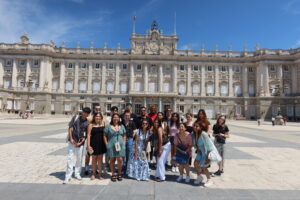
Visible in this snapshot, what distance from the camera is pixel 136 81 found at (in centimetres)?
4759

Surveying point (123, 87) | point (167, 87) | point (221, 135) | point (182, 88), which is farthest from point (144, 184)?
point (182, 88)

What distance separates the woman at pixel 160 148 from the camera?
5.12 metres

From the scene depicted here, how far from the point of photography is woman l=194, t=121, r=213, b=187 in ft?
16.0

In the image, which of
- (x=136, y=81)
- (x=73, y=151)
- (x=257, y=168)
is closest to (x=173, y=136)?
(x=73, y=151)

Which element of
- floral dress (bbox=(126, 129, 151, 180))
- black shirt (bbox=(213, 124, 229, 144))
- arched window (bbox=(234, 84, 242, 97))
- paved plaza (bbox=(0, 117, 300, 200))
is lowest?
paved plaza (bbox=(0, 117, 300, 200))

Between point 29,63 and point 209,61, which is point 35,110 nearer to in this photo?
point 29,63

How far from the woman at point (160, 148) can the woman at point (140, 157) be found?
0.89 ft

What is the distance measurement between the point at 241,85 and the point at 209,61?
32.4ft

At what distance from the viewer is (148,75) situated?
47125mm

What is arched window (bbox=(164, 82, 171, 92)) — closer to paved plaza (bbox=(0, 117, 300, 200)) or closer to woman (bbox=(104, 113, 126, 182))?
paved plaza (bbox=(0, 117, 300, 200))

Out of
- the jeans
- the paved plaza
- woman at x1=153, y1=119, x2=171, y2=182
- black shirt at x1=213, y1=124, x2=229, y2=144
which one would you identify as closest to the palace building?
the paved plaza

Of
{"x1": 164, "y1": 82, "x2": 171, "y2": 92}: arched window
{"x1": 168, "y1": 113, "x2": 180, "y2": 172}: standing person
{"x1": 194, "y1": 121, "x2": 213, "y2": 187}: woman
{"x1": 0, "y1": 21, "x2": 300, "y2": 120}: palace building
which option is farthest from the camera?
{"x1": 164, "y1": 82, "x2": 171, "y2": 92}: arched window

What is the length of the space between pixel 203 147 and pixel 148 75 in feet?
141

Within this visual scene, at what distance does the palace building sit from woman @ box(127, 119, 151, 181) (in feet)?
130
